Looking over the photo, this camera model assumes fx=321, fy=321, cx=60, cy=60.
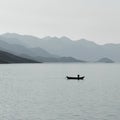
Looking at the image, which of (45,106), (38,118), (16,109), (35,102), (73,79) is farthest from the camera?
(73,79)

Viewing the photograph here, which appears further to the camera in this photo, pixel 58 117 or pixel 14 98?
pixel 14 98

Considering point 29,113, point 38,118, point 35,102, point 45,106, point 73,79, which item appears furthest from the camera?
point 73,79

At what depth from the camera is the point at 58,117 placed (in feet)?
194

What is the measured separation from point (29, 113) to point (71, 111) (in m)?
8.61

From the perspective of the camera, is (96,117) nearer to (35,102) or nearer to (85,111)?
(85,111)

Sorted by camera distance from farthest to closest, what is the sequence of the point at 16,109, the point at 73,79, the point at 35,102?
1. the point at 73,79
2. the point at 35,102
3. the point at 16,109

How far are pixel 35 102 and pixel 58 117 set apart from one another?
19740 mm

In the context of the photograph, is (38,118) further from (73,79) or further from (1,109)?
(73,79)

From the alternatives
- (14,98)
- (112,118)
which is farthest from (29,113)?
(14,98)

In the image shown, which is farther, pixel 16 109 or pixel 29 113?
pixel 16 109

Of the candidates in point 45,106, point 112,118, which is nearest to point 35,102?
point 45,106

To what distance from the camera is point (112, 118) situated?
58.2 meters

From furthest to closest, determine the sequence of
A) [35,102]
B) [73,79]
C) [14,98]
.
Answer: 1. [73,79]
2. [14,98]
3. [35,102]

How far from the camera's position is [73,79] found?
577 feet
